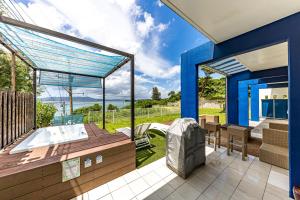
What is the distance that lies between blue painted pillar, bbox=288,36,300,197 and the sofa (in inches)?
38.1

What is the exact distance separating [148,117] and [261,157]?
767cm

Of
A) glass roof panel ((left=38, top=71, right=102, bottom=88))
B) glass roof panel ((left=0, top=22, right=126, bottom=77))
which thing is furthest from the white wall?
glass roof panel ((left=38, top=71, right=102, bottom=88))

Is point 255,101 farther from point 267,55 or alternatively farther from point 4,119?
point 4,119

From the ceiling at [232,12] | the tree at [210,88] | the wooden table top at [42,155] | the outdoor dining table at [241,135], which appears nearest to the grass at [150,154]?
the wooden table top at [42,155]

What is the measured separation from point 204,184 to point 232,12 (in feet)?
10.5

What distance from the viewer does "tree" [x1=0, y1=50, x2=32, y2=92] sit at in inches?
249

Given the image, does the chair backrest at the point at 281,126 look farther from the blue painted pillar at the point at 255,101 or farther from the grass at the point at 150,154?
the blue painted pillar at the point at 255,101

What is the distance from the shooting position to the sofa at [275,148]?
2.81 m

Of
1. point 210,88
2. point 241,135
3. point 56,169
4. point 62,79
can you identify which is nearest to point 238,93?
point 241,135

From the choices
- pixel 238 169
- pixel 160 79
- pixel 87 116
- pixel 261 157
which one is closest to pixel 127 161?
pixel 238 169

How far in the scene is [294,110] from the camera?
2.03 meters

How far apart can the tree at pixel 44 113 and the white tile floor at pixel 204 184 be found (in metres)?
5.32

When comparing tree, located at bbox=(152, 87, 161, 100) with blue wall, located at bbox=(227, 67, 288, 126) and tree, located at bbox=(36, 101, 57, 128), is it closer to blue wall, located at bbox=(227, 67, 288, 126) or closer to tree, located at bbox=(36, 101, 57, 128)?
blue wall, located at bbox=(227, 67, 288, 126)

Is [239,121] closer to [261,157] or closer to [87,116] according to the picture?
[261,157]
